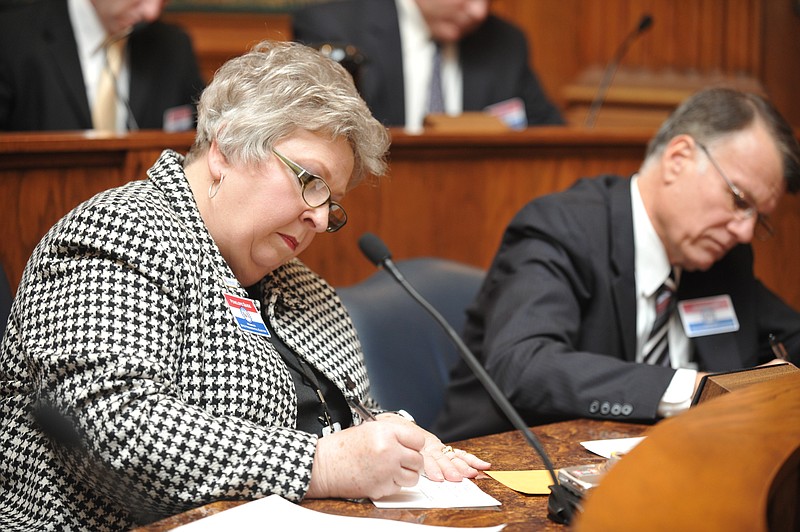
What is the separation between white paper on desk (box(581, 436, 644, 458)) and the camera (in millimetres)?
1764

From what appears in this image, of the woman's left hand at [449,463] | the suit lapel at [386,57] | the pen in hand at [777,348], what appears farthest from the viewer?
the suit lapel at [386,57]

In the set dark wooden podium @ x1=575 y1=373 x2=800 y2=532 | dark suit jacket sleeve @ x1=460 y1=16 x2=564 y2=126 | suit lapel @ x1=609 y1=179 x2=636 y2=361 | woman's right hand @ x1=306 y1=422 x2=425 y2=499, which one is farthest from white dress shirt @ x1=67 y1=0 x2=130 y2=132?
dark wooden podium @ x1=575 y1=373 x2=800 y2=532

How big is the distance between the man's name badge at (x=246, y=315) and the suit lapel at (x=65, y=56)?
83.8 inches

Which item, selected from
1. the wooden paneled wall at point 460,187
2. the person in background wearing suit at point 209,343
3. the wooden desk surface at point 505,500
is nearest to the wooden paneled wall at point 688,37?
the wooden paneled wall at point 460,187

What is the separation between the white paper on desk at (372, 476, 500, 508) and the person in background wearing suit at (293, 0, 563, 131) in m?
2.63

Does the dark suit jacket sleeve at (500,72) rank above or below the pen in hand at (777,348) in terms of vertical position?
above

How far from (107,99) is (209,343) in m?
2.33

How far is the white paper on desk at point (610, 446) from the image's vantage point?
69.4 inches

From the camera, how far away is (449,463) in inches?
63.9

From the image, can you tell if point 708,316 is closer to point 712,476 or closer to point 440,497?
point 440,497

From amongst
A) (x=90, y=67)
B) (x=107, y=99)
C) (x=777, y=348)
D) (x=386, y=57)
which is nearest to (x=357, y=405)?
(x=777, y=348)

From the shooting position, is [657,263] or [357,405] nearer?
[357,405]

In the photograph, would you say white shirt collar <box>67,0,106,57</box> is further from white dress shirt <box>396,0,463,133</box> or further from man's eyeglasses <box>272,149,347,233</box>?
man's eyeglasses <box>272,149,347,233</box>

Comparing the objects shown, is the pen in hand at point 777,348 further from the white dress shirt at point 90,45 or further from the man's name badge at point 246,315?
the white dress shirt at point 90,45
